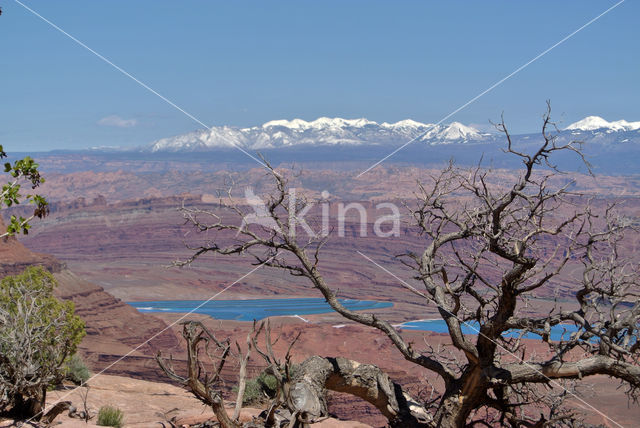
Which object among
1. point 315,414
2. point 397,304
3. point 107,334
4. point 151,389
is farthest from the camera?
point 397,304

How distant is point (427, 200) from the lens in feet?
42.7

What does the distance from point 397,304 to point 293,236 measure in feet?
360

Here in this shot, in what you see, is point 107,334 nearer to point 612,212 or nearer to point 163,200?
point 612,212

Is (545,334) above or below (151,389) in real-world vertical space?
above

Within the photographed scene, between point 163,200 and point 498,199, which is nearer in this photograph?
point 498,199

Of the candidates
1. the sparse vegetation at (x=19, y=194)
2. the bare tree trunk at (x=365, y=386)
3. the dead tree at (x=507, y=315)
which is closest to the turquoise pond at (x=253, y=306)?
the bare tree trunk at (x=365, y=386)

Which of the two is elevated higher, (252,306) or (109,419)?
(109,419)

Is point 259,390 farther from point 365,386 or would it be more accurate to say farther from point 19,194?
point 19,194

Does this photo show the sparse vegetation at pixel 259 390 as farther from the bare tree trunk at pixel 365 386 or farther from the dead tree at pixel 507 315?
the dead tree at pixel 507 315

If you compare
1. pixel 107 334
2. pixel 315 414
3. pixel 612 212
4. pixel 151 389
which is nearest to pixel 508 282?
pixel 612 212

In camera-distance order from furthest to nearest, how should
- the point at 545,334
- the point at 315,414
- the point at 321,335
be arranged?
the point at 321,335 → the point at 315,414 → the point at 545,334

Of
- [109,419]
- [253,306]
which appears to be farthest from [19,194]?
[253,306]

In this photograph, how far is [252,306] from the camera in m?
125

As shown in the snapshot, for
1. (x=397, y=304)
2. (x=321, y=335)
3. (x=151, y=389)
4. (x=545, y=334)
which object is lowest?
(x=397, y=304)
